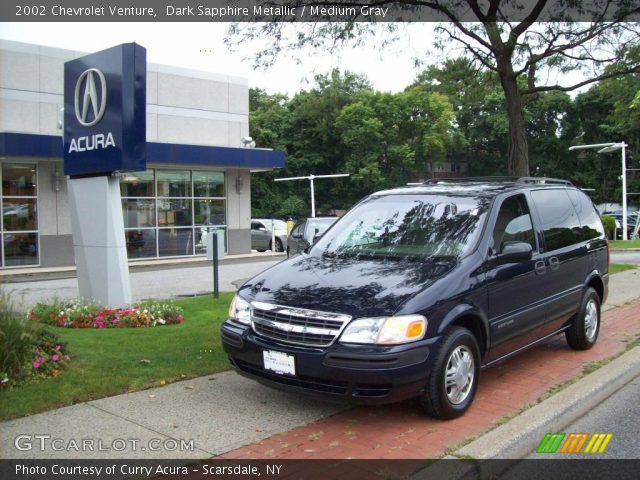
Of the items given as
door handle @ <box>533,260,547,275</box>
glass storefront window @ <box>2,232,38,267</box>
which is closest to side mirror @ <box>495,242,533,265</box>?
door handle @ <box>533,260,547,275</box>

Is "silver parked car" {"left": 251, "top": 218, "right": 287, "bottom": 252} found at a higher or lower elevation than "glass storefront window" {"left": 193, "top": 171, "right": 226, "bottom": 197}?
lower

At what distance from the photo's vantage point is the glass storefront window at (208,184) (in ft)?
72.3

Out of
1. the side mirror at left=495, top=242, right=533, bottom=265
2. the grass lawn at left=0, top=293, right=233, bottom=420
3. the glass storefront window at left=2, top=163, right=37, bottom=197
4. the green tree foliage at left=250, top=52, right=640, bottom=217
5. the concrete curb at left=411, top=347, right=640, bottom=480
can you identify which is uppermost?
the green tree foliage at left=250, top=52, right=640, bottom=217

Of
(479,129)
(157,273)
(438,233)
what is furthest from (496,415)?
(479,129)

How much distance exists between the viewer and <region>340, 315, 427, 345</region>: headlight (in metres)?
4.06

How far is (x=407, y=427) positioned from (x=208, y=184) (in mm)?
18994

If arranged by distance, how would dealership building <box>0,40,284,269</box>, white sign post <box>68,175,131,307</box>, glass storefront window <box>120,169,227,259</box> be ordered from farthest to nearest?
glass storefront window <box>120,169,227,259</box> → dealership building <box>0,40,284,269</box> → white sign post <box>68,175,131,307</box>

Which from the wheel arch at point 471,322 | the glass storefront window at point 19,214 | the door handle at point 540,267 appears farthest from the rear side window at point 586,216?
the glass storefront window at point 19,214

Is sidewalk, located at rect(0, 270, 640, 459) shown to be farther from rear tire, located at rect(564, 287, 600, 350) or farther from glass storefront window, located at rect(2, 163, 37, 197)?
glass storefront window, located at rect(2, 163, 37, 197)

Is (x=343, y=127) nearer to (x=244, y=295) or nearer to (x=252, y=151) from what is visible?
(x=252, y=151)

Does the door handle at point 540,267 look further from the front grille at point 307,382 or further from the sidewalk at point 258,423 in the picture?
the front grille at point 307,382

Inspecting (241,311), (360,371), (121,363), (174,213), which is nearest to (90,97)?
(121,363)

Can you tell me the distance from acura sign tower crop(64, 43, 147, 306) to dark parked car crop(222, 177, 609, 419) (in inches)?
154

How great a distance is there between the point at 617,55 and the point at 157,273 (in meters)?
12.6
